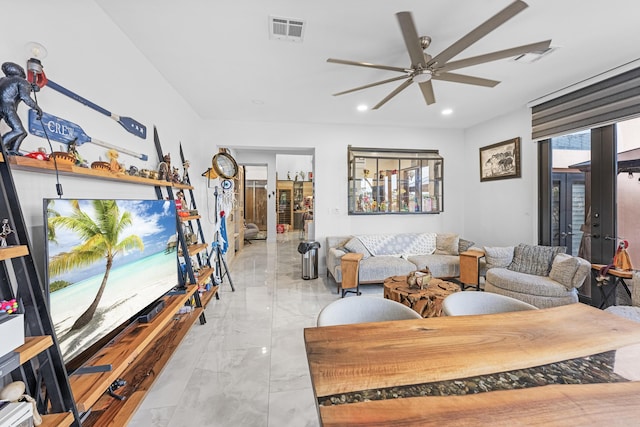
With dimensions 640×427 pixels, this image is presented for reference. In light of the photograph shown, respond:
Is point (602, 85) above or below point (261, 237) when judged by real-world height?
above

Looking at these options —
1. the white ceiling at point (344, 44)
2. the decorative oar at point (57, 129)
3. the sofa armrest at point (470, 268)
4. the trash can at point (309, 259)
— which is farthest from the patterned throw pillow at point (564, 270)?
the decorative oar at point (57, 129)

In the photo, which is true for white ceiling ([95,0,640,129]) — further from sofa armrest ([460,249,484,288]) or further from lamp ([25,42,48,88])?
sofa armrest ([460,249,484,288])

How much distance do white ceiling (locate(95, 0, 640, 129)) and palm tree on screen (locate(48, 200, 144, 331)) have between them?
1.46 m

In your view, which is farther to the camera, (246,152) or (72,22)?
(246,152)

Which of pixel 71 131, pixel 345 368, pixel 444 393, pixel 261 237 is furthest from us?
pixel 261 237

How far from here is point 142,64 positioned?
2.46 metres

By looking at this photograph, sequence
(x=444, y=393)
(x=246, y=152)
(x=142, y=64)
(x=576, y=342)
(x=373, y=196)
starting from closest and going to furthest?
(x=444, y=393) < (x=576, y=342) < (x=142, y=64) < (x=373, y=196) < (x=246, y=152)

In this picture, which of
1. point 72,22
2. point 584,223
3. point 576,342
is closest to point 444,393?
point 576,342

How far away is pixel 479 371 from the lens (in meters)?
0.94

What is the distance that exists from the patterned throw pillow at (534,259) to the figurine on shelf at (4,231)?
4565mm

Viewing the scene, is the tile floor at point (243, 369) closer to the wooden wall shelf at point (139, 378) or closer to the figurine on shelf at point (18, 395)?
the wooden wall shelf at point (139, 378)

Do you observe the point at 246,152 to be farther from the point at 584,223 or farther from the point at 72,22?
the point at 584,223

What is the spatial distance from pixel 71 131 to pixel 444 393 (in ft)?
7.40

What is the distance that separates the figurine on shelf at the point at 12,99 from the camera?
1120mm
